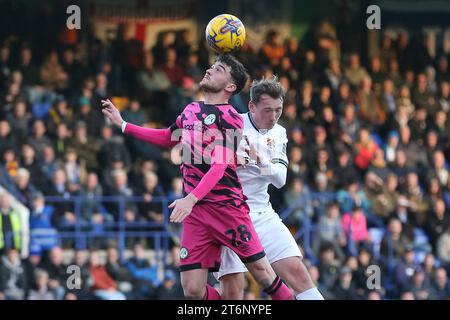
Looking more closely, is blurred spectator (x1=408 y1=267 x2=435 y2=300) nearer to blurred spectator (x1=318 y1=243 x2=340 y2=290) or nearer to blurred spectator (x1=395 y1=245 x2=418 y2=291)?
blurred spectator (x1=395 y1=245 x2=418 y2=291)

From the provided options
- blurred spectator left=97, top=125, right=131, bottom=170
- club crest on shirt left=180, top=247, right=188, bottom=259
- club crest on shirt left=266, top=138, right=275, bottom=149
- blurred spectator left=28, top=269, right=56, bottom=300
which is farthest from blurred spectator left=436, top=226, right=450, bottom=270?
club crest on shirt left=180, top=247, right=188, bottom=259

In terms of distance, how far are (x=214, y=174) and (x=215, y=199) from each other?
1.03 ft

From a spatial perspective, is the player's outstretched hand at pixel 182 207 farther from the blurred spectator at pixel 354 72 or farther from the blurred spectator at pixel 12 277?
the blurred spectator at pixel 354 72

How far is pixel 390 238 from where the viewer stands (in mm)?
17938

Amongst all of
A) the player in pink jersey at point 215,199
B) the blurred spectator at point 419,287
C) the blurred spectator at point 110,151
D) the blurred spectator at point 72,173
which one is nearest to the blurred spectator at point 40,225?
the blurred spectator at point 72,173

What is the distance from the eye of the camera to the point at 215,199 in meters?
9.08

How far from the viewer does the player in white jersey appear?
9.58 m

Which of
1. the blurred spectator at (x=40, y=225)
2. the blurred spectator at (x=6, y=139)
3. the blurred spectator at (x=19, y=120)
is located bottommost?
the blurred spectator at (x=40, y=225)

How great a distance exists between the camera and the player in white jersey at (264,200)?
9.58 meters

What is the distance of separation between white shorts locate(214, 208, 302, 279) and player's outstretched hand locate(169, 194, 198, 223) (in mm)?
899

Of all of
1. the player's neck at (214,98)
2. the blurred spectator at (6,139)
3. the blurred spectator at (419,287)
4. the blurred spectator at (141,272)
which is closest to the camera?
the player's neck at (214,98)

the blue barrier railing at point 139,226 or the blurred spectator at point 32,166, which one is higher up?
the blurred spectator at point 32,166
